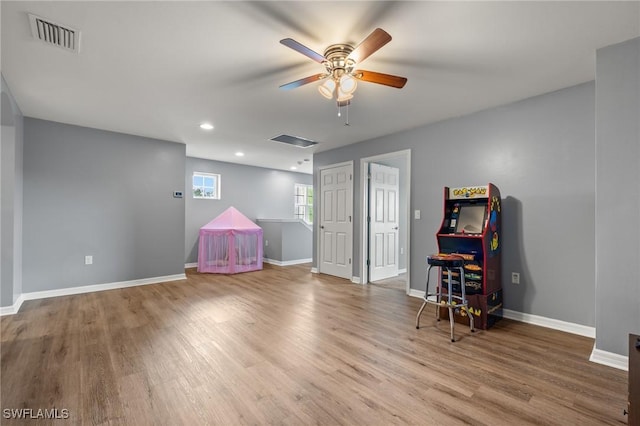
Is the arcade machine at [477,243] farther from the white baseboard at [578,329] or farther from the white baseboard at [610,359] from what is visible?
the white baseboard at [610,359]

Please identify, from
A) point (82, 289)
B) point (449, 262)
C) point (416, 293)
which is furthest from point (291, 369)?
point (82, 289)

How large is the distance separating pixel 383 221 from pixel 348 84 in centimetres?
335

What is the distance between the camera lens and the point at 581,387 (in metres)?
1.87

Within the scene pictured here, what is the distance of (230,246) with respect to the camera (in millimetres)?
5703

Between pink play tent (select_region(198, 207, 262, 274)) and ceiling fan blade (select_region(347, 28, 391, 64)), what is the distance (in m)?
4.48

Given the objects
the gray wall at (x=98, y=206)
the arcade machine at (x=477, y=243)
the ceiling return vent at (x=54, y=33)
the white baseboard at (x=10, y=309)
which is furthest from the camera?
the gray wall at (x=98, y=206)

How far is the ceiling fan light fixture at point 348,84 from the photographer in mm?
2141

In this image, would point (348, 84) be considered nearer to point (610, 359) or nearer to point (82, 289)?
point (610, 359)

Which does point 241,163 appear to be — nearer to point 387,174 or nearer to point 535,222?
point 387,174

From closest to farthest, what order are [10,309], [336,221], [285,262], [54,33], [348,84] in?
[54,33] < [348,84] < [10,309] < [336,221] < [285,262]

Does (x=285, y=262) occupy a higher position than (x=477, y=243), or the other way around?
(x=477, y=243)

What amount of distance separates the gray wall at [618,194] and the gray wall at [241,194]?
20.2 ft

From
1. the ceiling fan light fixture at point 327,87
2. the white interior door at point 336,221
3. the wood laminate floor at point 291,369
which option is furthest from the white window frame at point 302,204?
the ceiling fan light fixture at point 327,87

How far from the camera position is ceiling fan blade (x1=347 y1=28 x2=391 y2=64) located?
168 cm
